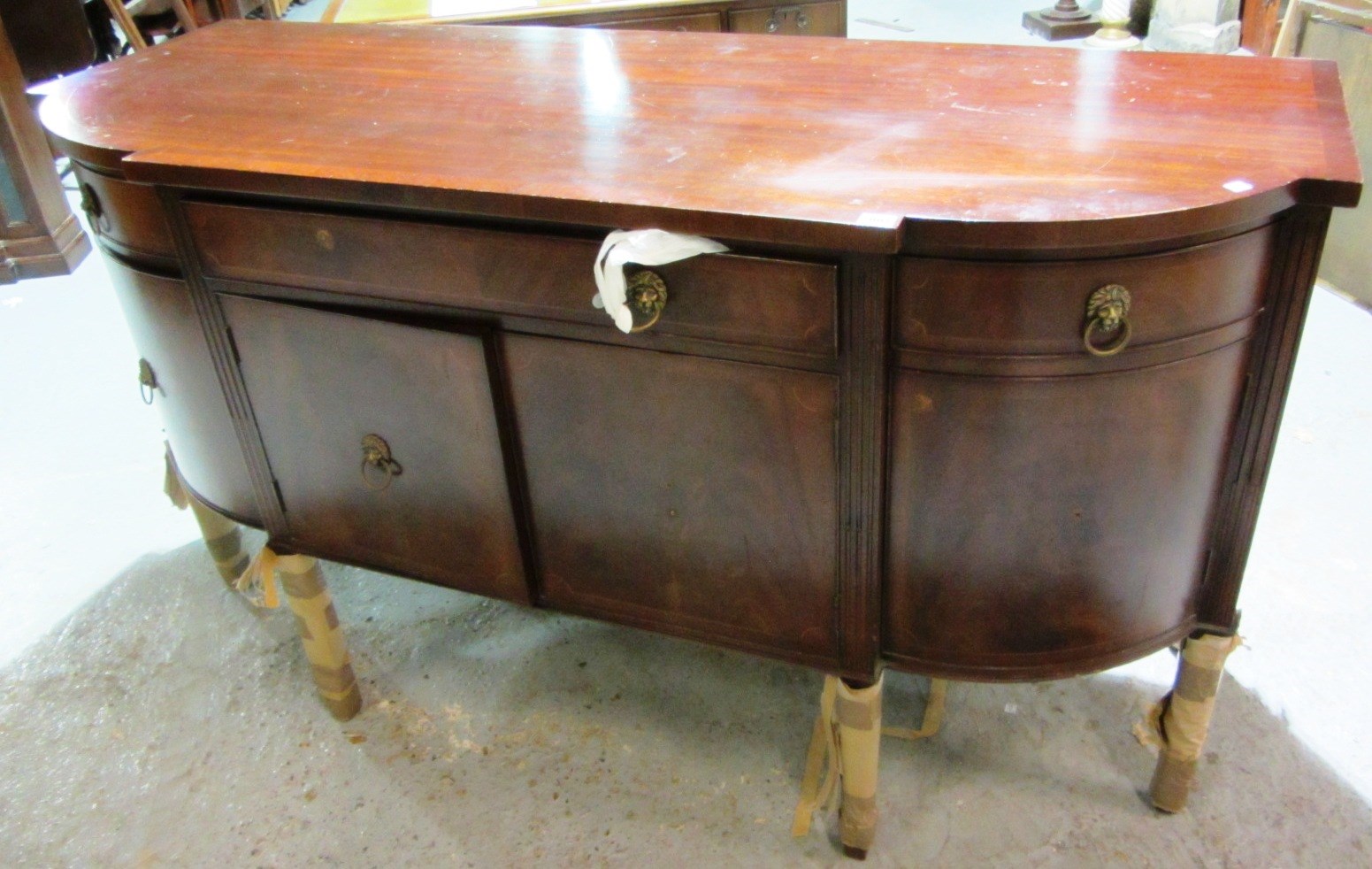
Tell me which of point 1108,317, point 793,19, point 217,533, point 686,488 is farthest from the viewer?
point 793,19

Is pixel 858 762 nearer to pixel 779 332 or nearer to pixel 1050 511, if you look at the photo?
pixel 1050 511

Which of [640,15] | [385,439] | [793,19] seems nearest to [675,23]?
[640,15]

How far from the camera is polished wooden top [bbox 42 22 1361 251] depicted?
3.29 feet

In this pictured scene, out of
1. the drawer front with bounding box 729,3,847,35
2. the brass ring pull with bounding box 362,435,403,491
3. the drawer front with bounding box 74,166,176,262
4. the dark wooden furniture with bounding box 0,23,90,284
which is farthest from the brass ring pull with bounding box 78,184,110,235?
the dark wooden furniture with bounding box 0,23,90,284

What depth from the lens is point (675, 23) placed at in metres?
2.54

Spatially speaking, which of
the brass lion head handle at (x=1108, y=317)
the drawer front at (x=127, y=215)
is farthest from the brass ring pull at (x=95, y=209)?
the brass lion head handle at (x=1108, y=317)

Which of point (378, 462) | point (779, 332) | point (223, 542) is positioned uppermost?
point (779, 332)

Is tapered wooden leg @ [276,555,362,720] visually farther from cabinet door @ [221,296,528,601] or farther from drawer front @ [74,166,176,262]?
drawer front @ [74,166,176,262]

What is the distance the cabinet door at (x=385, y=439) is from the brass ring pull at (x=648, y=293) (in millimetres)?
202

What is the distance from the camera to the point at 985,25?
431 centimetres

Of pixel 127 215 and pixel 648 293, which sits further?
pixel 127 215

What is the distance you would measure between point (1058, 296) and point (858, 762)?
59cm

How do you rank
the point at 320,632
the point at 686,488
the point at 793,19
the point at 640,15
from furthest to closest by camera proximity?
the point at 793,19, the point at 640,15, the point at 320,632, the point at 686,488

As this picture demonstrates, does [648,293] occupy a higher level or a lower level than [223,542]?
higher
